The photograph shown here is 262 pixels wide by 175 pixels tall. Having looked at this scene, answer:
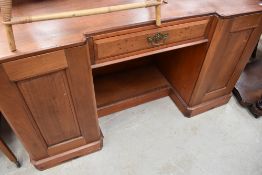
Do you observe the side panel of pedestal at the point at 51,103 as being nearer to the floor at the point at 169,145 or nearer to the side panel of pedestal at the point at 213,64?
the floor at the point at 169,145

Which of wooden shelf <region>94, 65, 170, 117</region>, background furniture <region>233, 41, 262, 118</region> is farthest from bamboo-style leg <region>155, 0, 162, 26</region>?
background furniture <region>233, 41, 262, 118</region>

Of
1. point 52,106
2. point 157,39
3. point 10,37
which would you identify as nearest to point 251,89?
point 157,39

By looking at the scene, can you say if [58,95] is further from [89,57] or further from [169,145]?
[169,145]

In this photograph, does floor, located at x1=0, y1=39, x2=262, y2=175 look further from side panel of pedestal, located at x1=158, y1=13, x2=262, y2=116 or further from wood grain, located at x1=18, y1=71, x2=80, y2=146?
→ wood grain, located at x1=18, y1=71, x2=80, y2=146

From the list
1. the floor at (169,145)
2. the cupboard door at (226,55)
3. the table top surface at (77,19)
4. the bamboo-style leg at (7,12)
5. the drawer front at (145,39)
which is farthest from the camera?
the floor at (169,145)

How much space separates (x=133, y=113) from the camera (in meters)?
1.51

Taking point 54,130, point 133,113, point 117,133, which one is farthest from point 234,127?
point 54,130

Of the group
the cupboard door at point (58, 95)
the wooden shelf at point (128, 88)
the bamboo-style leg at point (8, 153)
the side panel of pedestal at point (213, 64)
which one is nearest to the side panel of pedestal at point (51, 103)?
the cupboard door at point (58, 95)

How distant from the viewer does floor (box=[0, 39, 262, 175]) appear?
1224 millimetres

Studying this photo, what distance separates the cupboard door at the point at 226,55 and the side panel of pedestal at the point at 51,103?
2.16 feet

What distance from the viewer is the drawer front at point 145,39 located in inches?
33.7

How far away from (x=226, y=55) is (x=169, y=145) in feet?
2.10

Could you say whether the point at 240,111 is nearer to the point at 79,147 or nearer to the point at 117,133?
the point at 117,133

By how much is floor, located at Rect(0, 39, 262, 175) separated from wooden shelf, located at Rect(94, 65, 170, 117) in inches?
2.7
